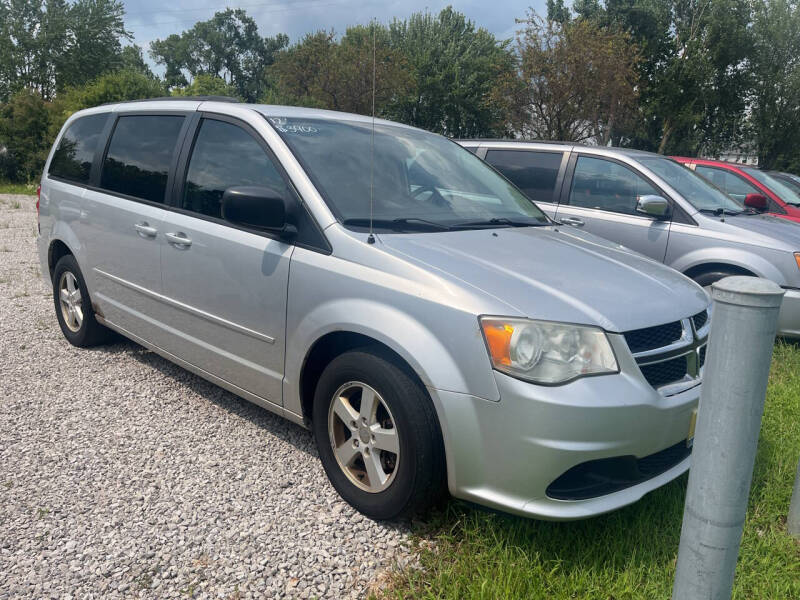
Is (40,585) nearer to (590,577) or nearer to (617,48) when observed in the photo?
(590,577)

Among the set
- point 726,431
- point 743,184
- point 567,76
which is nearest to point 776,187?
point 743,184

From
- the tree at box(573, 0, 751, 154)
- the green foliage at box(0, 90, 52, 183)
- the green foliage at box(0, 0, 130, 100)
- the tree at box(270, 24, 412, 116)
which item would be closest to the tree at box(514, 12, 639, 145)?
the tree at box(573, 0, 751, 154)

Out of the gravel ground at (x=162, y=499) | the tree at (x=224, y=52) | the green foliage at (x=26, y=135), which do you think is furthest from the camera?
the tree at (x=224, y=52)

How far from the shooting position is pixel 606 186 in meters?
6.29

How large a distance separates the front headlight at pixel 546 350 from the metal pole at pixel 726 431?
824 mm

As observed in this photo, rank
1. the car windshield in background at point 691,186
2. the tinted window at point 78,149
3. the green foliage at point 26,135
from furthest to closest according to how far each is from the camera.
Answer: the green foliage at point 26,135, the car windshield in background at point 691,186, the tinted window at point 78,149

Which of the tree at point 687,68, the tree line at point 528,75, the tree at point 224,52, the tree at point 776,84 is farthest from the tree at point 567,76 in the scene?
the tree at point 224,52

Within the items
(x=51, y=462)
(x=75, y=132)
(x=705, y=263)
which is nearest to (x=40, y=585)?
(x=51, y=462)

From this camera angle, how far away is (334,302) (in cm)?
283

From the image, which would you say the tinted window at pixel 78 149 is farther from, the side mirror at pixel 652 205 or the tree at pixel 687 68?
the tree at pixel 687 68

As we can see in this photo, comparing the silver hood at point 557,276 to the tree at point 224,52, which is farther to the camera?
the tree at point 224,52

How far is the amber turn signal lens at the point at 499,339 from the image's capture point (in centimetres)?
232

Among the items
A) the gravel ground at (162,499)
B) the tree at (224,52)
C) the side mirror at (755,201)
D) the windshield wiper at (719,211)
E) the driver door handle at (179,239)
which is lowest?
the gravel ground at (162,499)

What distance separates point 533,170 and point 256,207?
4344 millimetres
